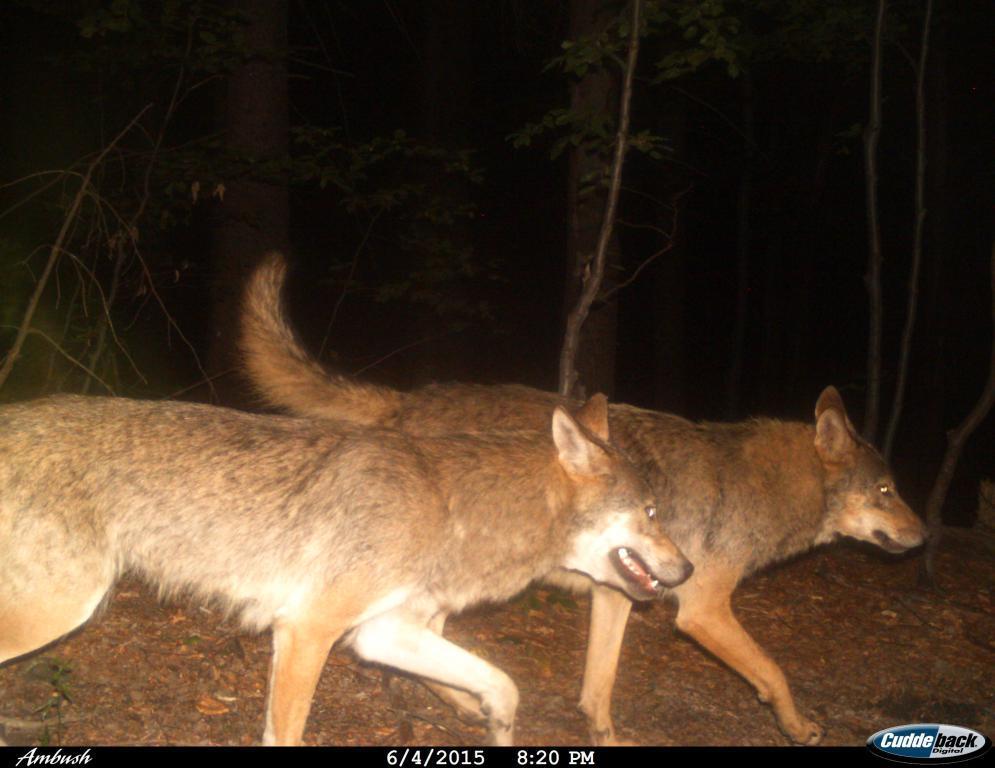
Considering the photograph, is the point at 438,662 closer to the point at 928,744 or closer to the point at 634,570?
the point at 634,570

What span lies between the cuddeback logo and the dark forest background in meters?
3.92

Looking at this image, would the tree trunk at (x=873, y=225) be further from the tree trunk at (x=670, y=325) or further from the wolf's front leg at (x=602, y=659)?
the tree trunk at (x=670, y=325)

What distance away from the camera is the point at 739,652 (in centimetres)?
561

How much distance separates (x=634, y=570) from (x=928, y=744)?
6.22 feet

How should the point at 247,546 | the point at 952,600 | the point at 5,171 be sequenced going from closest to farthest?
the point at 247,546, the point at 952,600, the point at 5,171

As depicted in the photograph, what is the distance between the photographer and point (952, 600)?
8.09m

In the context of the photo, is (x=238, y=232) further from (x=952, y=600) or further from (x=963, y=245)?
(x=963, y=245)

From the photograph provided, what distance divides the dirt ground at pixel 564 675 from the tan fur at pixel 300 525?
69cm

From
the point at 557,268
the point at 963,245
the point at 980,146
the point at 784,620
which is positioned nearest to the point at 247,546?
the point at 784,620

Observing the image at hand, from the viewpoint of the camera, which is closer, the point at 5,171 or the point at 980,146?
the point at 5,171

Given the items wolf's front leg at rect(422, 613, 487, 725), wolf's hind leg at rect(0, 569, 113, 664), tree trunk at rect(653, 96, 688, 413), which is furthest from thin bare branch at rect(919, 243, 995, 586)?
tree trunk at rect(653, 96, 688, 413)

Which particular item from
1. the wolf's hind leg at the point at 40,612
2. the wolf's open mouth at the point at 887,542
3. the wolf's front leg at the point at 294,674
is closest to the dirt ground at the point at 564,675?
the wolf's hind leg at the point at 40,612

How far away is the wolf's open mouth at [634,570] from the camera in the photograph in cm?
497

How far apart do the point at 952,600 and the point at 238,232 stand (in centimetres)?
735
